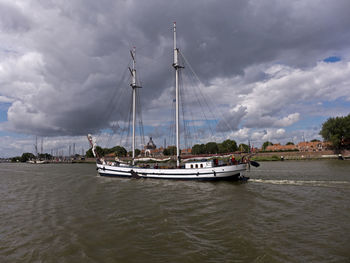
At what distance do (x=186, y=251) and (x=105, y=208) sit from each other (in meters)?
10.9

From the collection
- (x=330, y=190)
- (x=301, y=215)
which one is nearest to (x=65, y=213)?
(x=301, y=215)

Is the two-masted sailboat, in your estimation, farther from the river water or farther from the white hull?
the river water

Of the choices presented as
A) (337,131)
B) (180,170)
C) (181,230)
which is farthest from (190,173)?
(337,131)

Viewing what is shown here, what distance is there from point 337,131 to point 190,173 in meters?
94.4

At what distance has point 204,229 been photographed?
12438 mm

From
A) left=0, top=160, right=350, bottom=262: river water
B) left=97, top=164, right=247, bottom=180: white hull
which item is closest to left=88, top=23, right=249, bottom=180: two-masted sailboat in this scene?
left=97, top=164, right=247, bottom=180: white hull

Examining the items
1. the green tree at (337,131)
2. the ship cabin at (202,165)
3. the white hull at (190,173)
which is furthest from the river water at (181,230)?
the green tree at (337,131)

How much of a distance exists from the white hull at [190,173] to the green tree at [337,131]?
8361 cm

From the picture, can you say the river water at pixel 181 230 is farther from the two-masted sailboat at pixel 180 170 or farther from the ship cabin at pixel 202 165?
the ship cabin at pixel 202 165

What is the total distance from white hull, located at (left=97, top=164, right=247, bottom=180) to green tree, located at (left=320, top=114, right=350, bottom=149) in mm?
83613

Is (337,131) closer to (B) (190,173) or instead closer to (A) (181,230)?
(B) (190,173)

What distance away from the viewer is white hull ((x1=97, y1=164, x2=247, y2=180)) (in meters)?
32.8

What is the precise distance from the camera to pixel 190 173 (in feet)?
113

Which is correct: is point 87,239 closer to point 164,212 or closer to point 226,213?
point 164,212
